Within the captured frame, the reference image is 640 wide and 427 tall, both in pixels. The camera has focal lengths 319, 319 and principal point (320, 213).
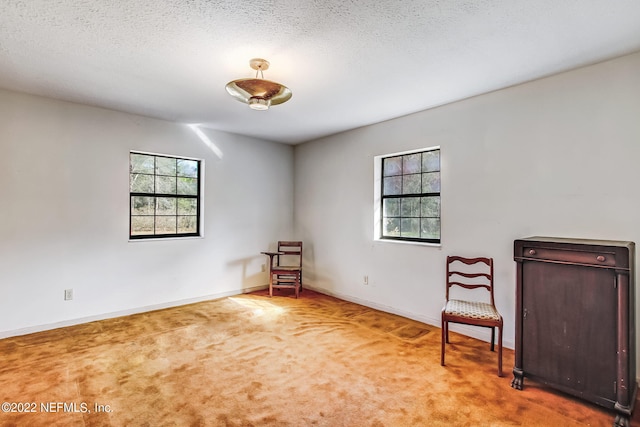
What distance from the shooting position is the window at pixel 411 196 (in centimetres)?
369

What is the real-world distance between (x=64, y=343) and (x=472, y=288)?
3906 mm

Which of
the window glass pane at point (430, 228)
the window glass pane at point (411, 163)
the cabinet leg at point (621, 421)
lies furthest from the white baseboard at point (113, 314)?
the cabinet leg at point (621, 421)

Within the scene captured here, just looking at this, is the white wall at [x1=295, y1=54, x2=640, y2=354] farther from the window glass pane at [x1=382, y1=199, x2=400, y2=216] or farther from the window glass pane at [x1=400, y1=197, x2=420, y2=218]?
the window glass pane at [x1=400, y1=197, x2=420, y2=218]

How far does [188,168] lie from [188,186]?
253mm

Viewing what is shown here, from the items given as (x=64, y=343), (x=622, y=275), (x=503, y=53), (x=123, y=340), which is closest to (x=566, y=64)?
(x=503, y=53)

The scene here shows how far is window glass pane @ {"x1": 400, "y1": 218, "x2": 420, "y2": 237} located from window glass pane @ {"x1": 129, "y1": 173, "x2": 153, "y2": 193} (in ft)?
10.8

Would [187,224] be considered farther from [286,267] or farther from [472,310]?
[472,310]

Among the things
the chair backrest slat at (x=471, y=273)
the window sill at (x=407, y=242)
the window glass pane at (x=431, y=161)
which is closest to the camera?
the chair backrest slat at (x=471, y=273)

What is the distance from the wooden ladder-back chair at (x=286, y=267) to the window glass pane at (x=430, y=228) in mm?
1869

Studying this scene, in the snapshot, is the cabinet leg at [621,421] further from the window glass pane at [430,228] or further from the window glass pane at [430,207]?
the window glass pane at [430,207]

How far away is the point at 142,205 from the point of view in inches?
161

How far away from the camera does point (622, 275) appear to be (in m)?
1.88

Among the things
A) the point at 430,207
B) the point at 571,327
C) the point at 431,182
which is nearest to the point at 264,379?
the point at 571,327

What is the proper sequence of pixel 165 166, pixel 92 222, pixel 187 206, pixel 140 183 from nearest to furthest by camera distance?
1. pixel 92 222
2. pixel 140 183
3. pixel 165 166
4. pixel 187 206
